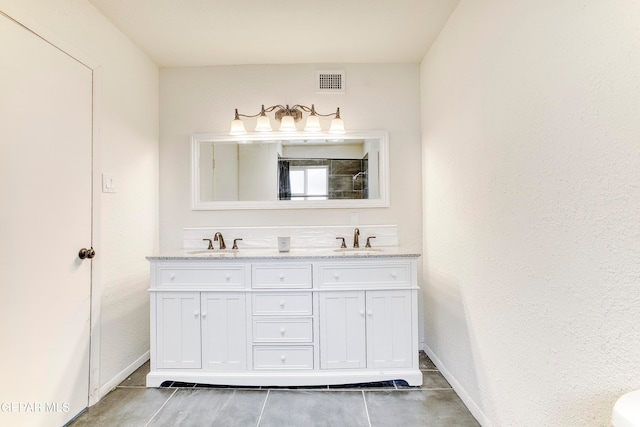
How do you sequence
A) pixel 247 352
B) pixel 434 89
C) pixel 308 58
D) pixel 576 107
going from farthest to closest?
pixel 308 58, pixel 434 89, pixel 247 352, pixel 576 107

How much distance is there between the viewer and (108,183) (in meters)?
2.06

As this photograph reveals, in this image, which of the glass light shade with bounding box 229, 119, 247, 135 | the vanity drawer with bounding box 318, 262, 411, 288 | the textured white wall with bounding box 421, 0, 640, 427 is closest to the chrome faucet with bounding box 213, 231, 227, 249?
the glass light shade with bounding box 229, 119, 247, 135

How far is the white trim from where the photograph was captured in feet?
6.57

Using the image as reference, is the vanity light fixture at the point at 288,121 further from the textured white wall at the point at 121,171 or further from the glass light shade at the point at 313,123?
the textured white wall at the point at 121,171

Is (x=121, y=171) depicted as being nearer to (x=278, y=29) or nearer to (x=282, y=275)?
(x=282, y=275)

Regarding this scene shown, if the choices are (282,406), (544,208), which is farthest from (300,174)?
(544,208)

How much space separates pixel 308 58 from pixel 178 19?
99 cm

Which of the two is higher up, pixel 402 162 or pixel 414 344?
pixel 402 162

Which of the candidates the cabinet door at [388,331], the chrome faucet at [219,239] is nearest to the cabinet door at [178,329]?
the chrome faucet at [219,239]

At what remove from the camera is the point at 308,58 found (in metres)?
2.62

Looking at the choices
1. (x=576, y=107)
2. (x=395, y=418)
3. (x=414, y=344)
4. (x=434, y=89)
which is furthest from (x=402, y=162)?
(x=395, y=418)

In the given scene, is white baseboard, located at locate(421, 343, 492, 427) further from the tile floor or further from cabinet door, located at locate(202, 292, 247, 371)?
cabinet door, located at locate(202, 292, 247, 371)

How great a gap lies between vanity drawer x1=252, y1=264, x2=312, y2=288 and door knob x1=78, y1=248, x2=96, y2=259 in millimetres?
949

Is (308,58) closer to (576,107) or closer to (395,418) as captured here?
(576,107)
